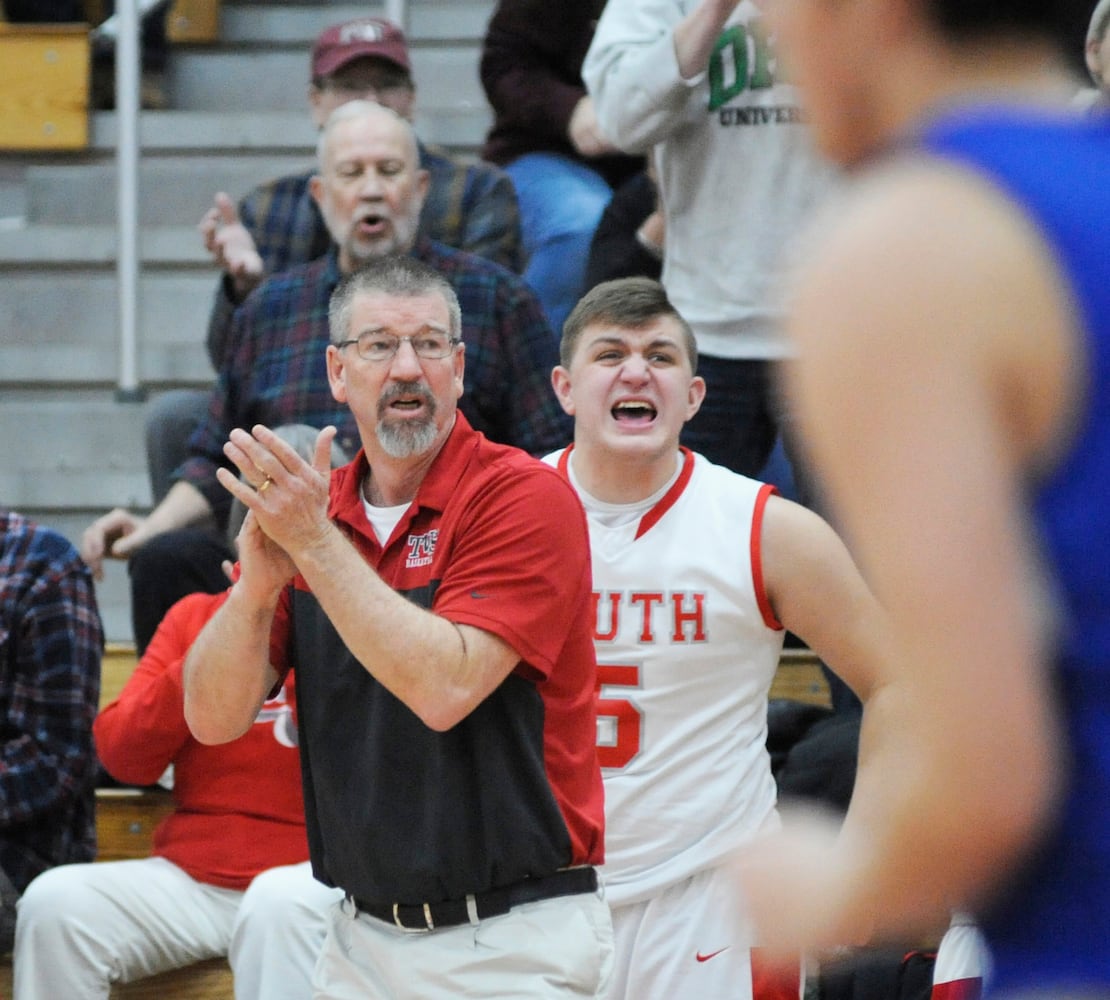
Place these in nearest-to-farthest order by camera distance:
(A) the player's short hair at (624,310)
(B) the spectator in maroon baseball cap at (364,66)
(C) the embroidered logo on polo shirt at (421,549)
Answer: (C) the embroidered logo on polo shirt at (421,549), (A) the player's short hair at (624,310), (B) the spectator in maroon baseball cap at (364,66)

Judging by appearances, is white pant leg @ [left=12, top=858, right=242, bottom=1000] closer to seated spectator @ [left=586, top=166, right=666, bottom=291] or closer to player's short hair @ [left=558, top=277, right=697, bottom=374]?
player's short hair @ [left=558, top=277, right=697, bottom=374]

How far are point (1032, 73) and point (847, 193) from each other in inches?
4.9

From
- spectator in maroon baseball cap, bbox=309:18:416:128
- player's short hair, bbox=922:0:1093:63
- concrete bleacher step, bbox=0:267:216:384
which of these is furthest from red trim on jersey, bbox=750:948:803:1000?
concrete bleacher step, bbox=0:267:216:384

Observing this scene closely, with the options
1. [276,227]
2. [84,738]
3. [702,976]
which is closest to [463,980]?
[702,976]

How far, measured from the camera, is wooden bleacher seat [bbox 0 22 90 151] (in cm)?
664

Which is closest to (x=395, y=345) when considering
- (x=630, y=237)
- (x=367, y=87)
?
(x=630, y=237)

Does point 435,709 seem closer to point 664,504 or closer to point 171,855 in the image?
point 664,504

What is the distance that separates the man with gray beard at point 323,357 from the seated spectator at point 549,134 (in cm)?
70

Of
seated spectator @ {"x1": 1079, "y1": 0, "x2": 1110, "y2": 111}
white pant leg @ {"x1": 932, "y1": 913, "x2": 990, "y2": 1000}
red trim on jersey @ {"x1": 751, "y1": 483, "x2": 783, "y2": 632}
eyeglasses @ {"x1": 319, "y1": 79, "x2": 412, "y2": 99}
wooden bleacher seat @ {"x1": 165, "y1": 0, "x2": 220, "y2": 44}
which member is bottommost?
white pant leg @ {"x1": 932, "y1": 913, "x2": 990, "y2": 1000}

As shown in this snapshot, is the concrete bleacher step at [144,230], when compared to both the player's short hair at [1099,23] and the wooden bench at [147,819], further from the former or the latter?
the player's short hair at [1099,23]

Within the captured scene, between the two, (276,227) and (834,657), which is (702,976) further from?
(276,227)

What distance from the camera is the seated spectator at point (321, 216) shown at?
5113mm

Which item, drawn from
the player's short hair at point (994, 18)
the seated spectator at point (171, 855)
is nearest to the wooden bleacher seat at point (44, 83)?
the seated spectator at point (171, 855)

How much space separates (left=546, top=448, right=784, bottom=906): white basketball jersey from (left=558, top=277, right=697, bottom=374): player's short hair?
49 cm
